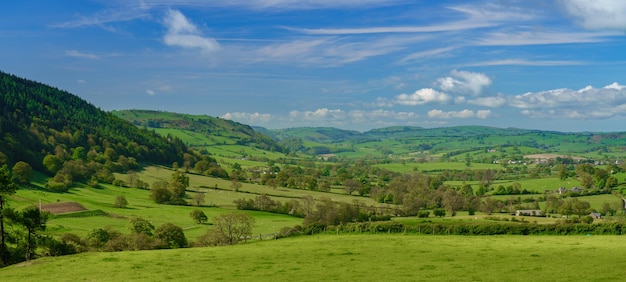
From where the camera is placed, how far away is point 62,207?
112m

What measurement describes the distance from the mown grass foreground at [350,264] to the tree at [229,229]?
20509 mm

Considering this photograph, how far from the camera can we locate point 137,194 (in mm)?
152875

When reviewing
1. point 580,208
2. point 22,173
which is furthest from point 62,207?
point 580,208

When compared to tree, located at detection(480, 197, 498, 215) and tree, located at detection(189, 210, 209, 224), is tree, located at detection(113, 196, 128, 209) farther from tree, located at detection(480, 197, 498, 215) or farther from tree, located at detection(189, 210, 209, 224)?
tree, located at detection(480, 197, 498, 215)

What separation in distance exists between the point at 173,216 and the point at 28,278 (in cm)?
7882

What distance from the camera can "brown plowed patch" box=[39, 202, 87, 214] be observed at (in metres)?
108

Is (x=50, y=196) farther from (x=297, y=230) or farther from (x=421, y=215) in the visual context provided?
(x=421, y=215)

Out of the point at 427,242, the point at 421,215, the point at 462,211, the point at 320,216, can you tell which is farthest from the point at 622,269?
the point at 462,211

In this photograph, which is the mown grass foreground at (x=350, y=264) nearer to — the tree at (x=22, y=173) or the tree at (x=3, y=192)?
the tree at (x=3, y=192)

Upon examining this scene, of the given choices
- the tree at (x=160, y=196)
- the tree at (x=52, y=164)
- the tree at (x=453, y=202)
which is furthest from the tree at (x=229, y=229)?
the tree at (x=52, y=164)

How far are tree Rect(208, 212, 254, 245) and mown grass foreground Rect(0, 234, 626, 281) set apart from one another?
67.3 feet

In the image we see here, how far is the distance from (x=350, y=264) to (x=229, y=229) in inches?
1499

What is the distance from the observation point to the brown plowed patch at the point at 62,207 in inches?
4244

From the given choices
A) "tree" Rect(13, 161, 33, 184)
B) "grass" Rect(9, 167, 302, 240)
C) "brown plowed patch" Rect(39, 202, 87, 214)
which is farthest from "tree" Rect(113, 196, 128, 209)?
"tree" Rect(13, 161, 33, 184)
